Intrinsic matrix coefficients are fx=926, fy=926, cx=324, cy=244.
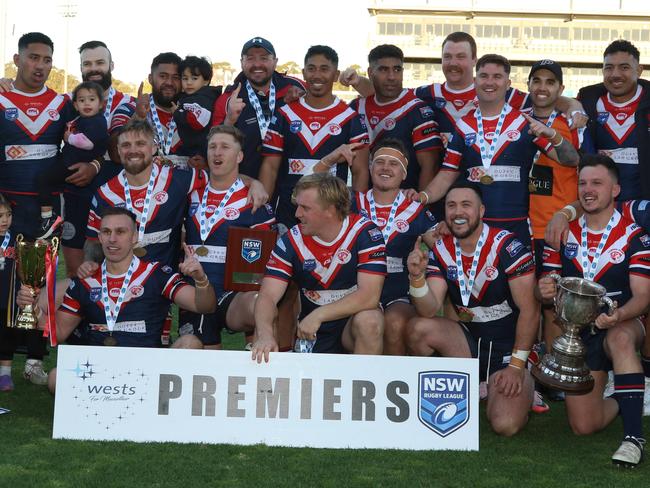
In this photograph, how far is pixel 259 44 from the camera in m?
6.58

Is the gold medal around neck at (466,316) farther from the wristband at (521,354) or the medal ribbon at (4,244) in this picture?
the medal ribbon at (4,244)

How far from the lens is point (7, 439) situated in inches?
185

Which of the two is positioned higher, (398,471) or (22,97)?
(22,97)

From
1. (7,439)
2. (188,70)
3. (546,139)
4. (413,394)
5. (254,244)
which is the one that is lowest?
(7,439)

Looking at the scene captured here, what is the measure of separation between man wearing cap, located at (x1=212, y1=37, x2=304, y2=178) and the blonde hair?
149 centimetres

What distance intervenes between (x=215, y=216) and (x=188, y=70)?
1446 mm

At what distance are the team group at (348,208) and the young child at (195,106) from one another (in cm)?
2

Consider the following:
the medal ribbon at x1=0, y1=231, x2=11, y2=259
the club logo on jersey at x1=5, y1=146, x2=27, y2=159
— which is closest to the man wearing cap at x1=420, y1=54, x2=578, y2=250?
the medal ribbon at x1=0, y1=231, x2=11, y2=259

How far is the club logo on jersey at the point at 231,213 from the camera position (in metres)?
5.76

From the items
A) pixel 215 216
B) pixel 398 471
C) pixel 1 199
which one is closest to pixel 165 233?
pixel 215 216

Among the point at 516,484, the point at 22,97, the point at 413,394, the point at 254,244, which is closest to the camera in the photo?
the point at 516,484

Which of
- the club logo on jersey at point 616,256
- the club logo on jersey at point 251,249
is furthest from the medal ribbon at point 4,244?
the club logo on jersey at point 616,256

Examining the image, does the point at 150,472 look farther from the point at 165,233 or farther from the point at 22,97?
the point at 22,97

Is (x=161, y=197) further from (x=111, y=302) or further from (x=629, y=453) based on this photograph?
(x=629, y=453)
